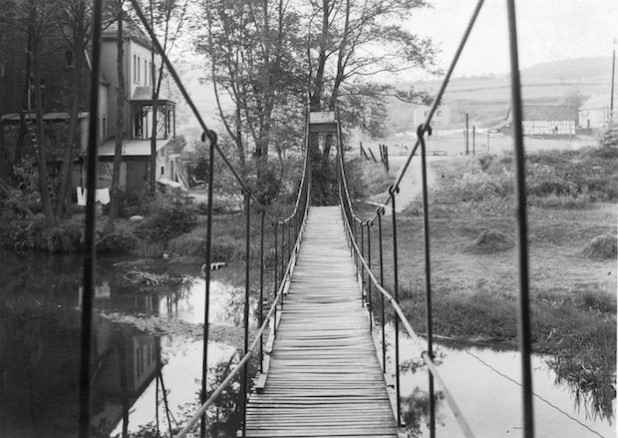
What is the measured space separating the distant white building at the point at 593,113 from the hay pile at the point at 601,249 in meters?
18.2

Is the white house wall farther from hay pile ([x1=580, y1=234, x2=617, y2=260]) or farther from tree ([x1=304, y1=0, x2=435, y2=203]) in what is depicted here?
hay pile ([x1=580, y1=234, x2=617, y2=260])

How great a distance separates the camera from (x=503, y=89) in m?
52.2

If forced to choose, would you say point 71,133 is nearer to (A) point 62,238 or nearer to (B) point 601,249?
(A) point 62,238

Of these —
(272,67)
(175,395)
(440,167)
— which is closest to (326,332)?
(175,395)

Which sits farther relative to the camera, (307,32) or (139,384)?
(307,32)

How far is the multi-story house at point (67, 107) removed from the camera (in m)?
18.0

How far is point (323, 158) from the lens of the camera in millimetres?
14102

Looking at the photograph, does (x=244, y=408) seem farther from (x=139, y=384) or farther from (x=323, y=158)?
(x=323, y=158)

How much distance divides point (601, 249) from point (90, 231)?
10.2 m

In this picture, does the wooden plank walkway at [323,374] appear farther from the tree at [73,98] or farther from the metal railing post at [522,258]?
the tree at [73,98]

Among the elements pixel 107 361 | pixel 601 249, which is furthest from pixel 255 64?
pixel 107 361

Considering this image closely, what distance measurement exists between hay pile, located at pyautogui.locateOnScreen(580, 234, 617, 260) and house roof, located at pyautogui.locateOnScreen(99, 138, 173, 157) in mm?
11830

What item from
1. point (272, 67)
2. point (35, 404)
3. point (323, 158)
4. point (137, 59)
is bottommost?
point (35, 404)

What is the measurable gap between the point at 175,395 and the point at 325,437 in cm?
413
